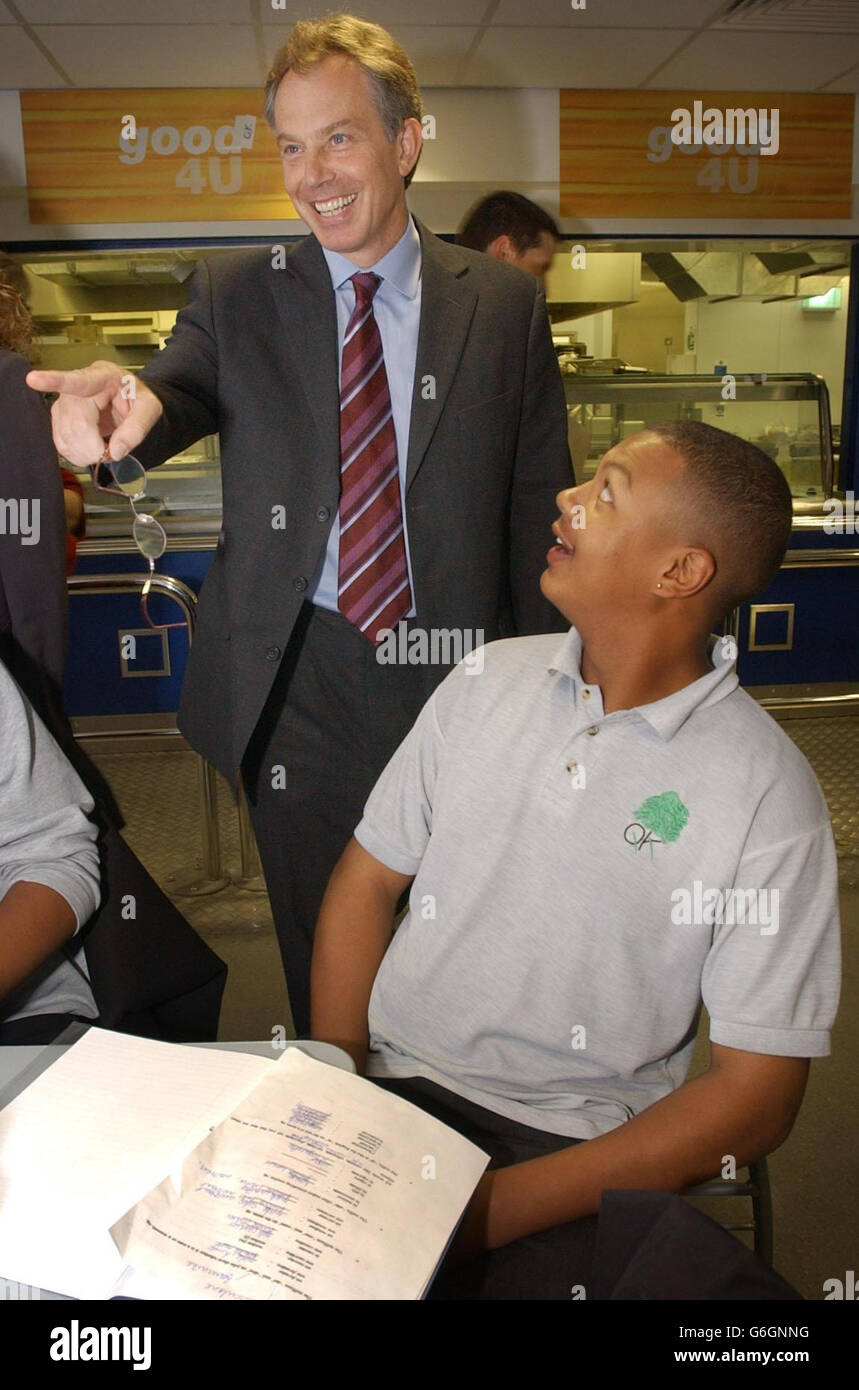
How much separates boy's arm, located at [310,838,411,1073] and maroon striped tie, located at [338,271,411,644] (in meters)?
0.46

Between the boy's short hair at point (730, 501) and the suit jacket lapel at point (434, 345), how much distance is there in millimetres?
529

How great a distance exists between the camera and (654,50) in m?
4.38

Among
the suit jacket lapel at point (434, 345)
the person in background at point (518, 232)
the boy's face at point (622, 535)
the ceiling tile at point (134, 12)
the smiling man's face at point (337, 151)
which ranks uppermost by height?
the ceiling tile at point (134, 12)

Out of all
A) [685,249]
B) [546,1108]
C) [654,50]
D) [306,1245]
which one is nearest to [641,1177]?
[546,1108]

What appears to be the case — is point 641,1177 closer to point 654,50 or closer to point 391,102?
point 391,102

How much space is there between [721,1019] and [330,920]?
0.45 m

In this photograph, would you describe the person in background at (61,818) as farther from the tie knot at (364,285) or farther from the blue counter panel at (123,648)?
the blue counter panel at (123,648)

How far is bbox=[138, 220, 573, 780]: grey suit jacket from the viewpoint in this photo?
1.60 m

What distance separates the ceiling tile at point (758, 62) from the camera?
434cm

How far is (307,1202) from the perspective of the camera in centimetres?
67
